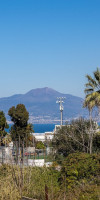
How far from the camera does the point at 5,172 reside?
59.4 feet

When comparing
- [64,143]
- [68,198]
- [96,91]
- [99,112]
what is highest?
[96,91]

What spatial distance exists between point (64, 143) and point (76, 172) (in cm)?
1227

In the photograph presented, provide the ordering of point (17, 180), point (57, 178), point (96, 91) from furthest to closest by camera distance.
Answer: point (96, 91), point (57, 178), point (17, 180)

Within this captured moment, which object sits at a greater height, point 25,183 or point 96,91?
point 96,91

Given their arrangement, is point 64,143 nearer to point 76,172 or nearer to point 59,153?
point 59,153

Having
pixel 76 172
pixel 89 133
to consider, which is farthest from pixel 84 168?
pixel 89 133

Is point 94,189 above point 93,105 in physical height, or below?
below

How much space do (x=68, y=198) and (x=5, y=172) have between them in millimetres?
7232

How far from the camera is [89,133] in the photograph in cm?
2577

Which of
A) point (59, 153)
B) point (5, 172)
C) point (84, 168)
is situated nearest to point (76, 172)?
point (84, 168)

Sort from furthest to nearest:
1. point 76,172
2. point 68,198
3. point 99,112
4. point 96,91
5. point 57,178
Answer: point 96,91 → point 99,112 → point 57,178 → point 76,172 → point 68,198

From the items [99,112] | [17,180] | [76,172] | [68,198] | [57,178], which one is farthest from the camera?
[99,112]

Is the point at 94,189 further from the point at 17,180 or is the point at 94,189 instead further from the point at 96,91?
the point at 96,91

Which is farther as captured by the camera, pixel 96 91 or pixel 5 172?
pixel 96 91
